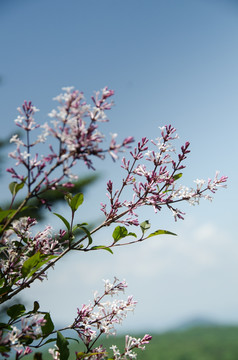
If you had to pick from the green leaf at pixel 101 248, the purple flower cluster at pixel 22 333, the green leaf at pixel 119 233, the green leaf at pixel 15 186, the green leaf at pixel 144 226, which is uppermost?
the green leaf at pixel 144 226

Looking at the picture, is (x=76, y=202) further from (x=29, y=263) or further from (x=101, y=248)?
(x=29, y=263)

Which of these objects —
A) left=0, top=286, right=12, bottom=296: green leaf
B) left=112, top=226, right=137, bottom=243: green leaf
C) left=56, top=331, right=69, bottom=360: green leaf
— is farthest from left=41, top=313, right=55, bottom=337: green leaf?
left=112, top=226, right=137, bottom=243: green leaf

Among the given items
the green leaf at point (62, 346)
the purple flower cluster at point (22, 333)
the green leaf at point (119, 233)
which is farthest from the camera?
the green leaf at point (119, 233)

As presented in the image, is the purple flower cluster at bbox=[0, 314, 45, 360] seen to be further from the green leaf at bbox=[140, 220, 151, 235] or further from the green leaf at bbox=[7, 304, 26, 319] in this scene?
the green leaf at bbox=[140, 220, 151, 235]

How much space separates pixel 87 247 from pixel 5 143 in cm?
1421

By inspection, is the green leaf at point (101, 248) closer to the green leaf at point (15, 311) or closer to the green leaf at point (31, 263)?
the green leaf at point (31, 263)

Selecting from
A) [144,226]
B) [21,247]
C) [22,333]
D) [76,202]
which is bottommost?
[22,333]

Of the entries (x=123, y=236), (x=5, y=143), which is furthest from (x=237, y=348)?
(x=123, y=236)

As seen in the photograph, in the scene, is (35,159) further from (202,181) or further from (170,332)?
(170,332)

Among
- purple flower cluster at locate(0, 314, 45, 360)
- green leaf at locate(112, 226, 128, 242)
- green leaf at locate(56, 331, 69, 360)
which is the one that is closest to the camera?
purple flower cluster at locate(0, 314, 45, 360)

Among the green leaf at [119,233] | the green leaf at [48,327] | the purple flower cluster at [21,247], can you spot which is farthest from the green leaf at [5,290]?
the green leaf at [119,233]

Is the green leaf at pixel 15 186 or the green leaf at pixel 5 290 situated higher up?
the green leaf at pixel 15 186

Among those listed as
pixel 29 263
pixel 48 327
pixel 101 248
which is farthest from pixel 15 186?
pixel 48 327

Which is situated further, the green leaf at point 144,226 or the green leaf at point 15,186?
the green leaf at point 144,226
